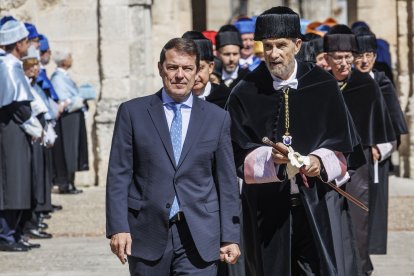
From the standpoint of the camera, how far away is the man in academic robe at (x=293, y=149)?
21.5 feet

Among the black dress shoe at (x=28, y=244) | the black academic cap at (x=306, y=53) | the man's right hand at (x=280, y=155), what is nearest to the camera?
the man's right hand at (x=280, y=155)

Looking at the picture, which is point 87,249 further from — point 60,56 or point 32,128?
point 60,56

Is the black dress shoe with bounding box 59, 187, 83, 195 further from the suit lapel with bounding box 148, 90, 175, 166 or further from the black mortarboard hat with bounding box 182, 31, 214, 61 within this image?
the suit lapel with bounding box 148, 90, 175, 166

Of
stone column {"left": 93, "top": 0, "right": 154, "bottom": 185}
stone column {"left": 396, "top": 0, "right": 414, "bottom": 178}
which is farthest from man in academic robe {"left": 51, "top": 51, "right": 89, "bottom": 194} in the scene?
stone column {"left": 396, "top": 0, "right": 414, "bottom": 178}

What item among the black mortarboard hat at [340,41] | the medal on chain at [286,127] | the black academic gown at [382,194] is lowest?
the black academic gown at [382,194]

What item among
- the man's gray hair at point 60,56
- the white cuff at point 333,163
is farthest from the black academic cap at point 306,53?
the man's gray hair at point 60,56

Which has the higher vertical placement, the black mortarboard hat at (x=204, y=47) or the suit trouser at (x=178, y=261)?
the black mortarboard hat at (x=204, y=47)

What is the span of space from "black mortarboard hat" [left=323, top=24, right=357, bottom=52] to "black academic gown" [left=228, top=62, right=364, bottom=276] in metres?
1.68

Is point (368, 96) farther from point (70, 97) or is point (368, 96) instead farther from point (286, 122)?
point (70, 97)

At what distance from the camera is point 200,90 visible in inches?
318

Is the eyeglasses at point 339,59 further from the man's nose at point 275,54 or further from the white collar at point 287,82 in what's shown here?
the man's nose at point 275,54

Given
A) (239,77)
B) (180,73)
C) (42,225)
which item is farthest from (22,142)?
(180,73)

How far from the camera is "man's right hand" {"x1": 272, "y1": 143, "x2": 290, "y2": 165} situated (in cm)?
624

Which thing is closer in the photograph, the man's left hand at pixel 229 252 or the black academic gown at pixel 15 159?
the man's left hand at pixel 229 252
